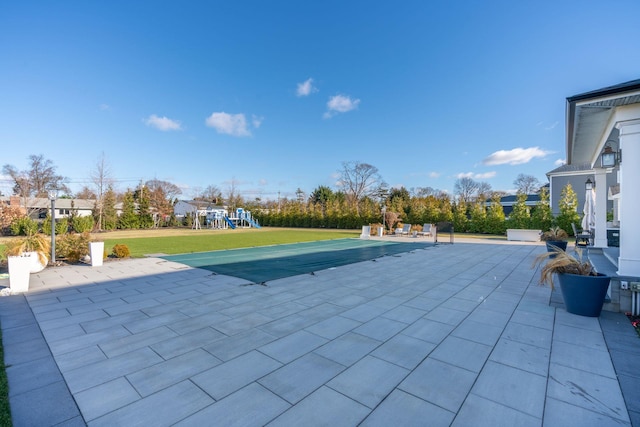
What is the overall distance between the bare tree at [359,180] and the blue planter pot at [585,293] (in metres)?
30.8

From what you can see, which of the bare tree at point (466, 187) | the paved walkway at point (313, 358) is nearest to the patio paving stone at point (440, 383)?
the paved walkway at point (313, 358)

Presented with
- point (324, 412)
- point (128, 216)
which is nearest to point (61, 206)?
point (128, 216)

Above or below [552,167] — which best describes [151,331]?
below

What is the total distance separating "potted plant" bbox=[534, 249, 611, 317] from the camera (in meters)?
3.55

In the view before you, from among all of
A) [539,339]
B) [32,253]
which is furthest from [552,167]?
[32,253]

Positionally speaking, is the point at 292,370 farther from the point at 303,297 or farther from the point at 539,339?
the point at 539,339

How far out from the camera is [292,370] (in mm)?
2342

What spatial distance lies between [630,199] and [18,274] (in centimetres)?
1022

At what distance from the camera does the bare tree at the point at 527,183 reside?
133ft

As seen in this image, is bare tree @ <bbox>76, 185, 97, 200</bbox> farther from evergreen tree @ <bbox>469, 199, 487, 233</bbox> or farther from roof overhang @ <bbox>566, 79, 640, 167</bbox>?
roof overhang @ <bbox>566, 79, 640, 167</bbox>

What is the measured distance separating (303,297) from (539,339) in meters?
3.15

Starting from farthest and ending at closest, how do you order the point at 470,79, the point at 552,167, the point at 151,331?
the point at 552,167
the point at 470,79
the point at 151,331

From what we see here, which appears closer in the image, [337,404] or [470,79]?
[337,404]

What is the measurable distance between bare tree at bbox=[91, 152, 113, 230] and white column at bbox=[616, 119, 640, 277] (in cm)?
3476
